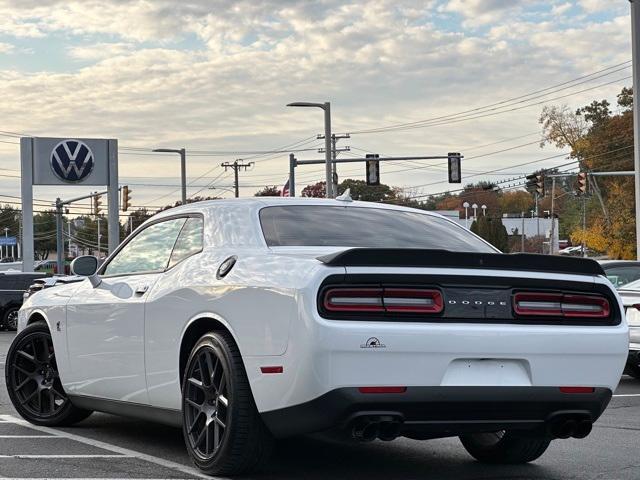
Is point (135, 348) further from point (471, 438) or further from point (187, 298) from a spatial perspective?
point (471, 438)

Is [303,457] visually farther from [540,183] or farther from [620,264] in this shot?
[540,183]

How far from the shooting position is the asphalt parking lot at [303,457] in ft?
20.8

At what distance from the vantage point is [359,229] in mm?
6789

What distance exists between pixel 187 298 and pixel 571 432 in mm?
2273

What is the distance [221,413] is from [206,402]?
174mm

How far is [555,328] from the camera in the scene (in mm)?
5734

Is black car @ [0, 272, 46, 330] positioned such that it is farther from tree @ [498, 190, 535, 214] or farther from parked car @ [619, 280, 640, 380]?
tree @ [498, 190, 535, 214]

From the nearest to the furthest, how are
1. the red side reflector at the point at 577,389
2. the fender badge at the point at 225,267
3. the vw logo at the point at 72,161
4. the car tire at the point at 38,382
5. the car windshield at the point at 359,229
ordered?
the red side reflector at the point at 577,389, the fender badge at the point at 225,267, the car windshield at the point at 359,229, the car tire at the point at 38,382, the vw logo at the point at 72,161

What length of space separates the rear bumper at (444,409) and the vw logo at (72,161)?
125 ft

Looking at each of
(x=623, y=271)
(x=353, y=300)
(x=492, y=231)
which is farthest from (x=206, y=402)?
(x=492, y=231)

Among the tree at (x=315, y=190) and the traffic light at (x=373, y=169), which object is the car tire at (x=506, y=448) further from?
the tree at (x=315, y=190)

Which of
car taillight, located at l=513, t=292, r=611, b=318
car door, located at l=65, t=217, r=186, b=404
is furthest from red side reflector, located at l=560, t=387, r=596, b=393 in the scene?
car door, located at l=65, t=217, r=186, b=404

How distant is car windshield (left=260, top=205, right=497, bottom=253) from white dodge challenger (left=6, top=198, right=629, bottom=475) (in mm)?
16

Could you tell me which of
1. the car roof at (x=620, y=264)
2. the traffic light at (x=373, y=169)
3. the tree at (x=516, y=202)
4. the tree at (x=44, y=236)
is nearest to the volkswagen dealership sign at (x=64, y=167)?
the traffic light at (x=373, y=169)
